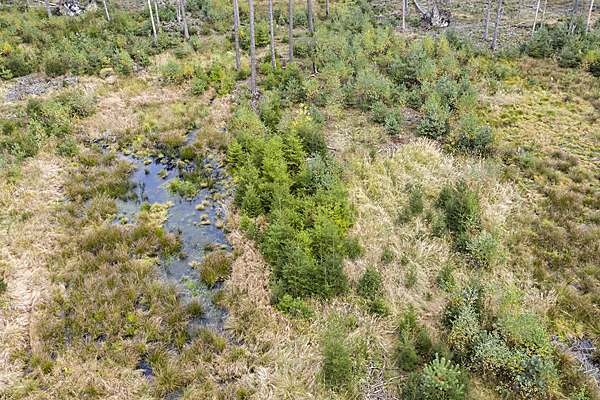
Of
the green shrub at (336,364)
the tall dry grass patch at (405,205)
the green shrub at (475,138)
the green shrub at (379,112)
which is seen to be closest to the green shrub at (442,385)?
the green shrub at (336,364)

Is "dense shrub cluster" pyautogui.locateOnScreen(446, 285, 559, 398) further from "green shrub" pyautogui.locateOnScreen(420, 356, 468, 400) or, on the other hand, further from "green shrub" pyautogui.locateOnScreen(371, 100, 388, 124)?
"green shrub" pyautogui.locateOnScreen(371, 100, 388, 124)

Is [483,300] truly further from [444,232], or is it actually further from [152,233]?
[152,233]

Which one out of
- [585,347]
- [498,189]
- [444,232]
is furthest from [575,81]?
[585,347]

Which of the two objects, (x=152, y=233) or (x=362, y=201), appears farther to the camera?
(x=362, y=201)

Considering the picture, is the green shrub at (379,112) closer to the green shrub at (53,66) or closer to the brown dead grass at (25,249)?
the brown dead grass at (25,249)

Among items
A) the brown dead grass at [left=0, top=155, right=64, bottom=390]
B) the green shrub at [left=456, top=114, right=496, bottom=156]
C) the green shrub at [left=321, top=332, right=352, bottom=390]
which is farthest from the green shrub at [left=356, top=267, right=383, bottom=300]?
the green shrub at [left=456, top=114, right=496, bottom=156]

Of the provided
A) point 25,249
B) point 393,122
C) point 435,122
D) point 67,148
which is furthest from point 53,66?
point 435,122
